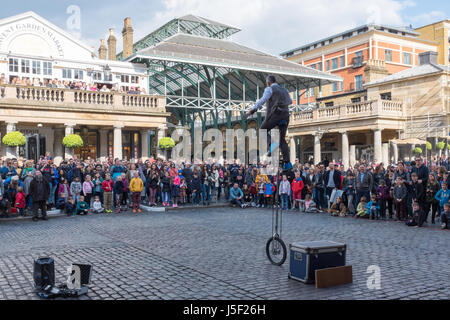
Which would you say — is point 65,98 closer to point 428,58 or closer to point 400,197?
point 400,197

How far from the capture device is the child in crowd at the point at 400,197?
14930 millimetres

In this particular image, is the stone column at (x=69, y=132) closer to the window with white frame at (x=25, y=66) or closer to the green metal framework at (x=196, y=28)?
the window with white frame at (x=25, y=66)

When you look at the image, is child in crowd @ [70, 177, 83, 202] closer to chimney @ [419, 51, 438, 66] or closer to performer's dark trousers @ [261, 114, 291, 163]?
performer's dark trousers @ [261, 114, 291, 163]

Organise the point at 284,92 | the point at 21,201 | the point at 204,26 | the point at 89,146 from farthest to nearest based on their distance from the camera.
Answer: the point at 204,26
the point at 89,146
the point at 21,201
the point at 284,92

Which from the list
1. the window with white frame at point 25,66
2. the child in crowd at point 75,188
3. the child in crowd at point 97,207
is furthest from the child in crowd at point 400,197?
the window with white frame at point 25,66

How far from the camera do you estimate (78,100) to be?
951 inches

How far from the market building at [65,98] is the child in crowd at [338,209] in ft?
44.0

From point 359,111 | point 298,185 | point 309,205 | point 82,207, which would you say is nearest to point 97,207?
point 82,207

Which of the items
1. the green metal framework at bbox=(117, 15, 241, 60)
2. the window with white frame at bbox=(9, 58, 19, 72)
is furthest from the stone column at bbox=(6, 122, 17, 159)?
the green metal framework at bbox=(117, 15, 241, 60)

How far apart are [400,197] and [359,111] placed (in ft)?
54.9

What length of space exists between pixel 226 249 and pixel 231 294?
11.6 feet
